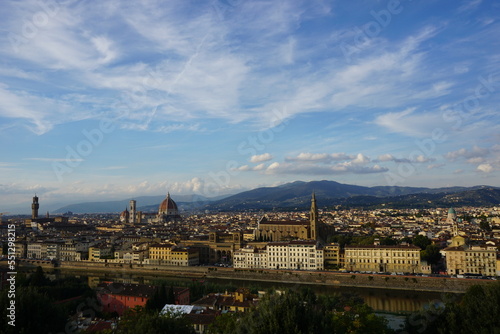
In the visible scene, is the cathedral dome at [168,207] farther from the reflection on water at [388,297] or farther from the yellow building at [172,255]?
the reflection on water at [388,297]

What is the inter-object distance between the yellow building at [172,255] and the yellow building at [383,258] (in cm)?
1492

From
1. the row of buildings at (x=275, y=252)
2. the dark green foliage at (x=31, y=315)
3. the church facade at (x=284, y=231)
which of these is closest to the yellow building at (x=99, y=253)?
the row of buildings at (x=275, y=252)

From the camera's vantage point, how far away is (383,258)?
35.4 meters

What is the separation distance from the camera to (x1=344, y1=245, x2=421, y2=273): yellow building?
113 ft

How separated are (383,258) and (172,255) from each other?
64.8 feet

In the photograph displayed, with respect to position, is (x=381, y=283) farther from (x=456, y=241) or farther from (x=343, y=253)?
(x=456, y=241)

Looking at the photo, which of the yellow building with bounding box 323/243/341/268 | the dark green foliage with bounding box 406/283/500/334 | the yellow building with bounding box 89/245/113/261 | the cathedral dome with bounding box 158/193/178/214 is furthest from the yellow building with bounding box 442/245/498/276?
the cathedral dome with bounding box 158/193/178/214

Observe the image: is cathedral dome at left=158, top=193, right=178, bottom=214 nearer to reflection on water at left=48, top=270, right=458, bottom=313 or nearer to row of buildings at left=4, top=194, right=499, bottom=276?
row of buildings at left=4, top=194, right=499, bottom=276

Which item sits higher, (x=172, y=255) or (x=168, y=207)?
(x=168, y=207)

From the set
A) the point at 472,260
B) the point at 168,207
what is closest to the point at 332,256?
Answer: the point at 472,260

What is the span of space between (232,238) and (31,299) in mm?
35236

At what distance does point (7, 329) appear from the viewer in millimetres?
11258

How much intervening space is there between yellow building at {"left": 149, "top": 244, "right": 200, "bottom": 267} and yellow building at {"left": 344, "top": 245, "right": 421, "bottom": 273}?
14.9 meters

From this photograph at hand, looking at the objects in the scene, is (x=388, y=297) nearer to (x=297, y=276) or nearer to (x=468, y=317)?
(x=297, y=276)
